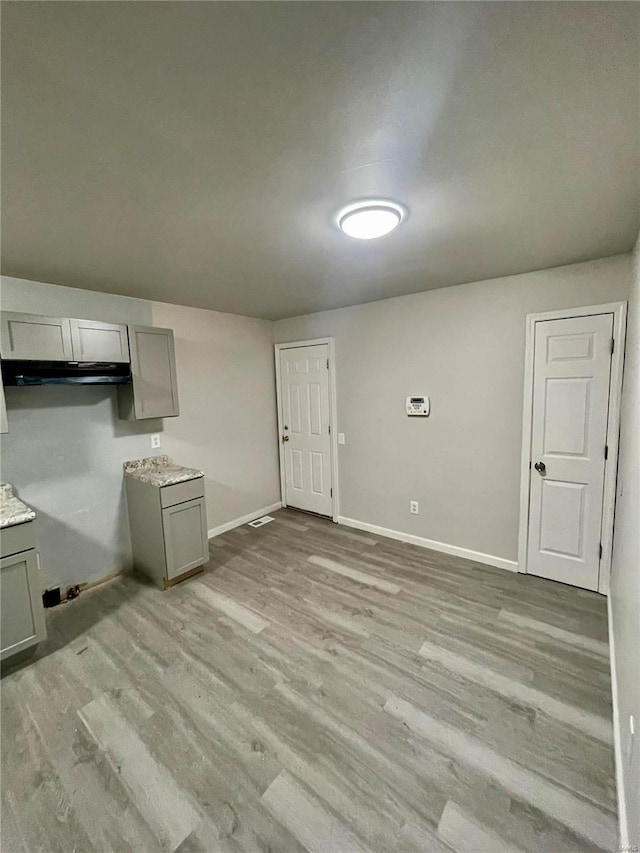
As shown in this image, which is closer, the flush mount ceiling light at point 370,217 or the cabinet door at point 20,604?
the flush mount ceiling light at point 370,217

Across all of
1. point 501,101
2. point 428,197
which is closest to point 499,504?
point 428,197

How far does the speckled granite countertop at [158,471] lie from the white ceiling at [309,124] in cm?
163

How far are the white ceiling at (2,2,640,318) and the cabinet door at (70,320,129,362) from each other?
0.51 metres

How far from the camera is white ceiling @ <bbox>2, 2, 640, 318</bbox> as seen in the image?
2.56 ft

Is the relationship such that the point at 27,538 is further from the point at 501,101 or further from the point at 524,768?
the point at 501,101

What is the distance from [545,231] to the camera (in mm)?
1912

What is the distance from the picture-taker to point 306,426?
416 cm

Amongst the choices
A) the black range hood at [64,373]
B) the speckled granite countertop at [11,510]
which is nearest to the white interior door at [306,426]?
the black range hood at [64,373]

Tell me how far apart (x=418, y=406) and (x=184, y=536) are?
7.77ft

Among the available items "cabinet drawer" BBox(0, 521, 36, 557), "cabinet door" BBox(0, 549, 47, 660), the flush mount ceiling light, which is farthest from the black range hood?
the flush mount ceiling light

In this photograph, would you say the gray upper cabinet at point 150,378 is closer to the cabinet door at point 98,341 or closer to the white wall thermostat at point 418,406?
the cabinet door at point 98,341

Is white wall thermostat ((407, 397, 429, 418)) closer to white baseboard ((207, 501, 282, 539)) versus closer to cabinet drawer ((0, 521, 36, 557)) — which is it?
white baseboard ((207, 501, 282, 539))

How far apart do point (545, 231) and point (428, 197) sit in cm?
87

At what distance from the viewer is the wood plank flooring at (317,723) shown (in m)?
1.27
